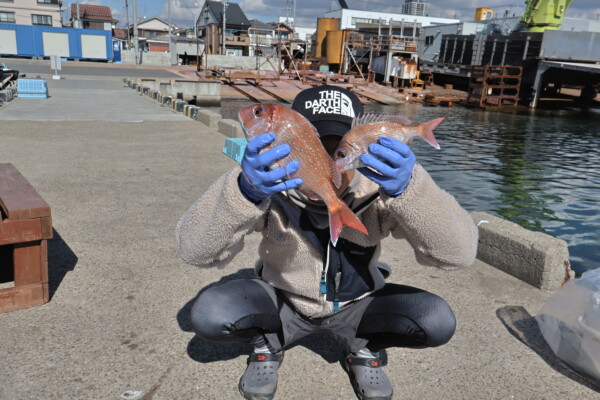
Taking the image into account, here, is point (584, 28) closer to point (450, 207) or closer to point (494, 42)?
point (494, 42)

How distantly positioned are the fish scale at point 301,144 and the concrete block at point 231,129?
303 inches

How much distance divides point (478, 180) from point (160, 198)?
7.58 metres

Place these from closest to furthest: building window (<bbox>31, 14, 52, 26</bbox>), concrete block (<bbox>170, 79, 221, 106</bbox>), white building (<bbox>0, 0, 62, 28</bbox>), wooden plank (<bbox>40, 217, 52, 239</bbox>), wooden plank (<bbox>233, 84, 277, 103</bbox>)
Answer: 1. wooden plank (<bbox>40, 217, 52, 239</bbox>)
2. concrete block (<bbox>170, 79, 221, 106</bbox>)
3. wooden plank (<bbox>233, 84, 277, 103</bbox>)
4. white building (<bbox>0, 0, 62, 28</bbox>)
5. building window (<bbox>31, 14, 52, 26</bbox>)

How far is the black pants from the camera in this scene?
231 cm

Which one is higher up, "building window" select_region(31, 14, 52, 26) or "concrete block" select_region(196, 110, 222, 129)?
"building window" select_region(31, 14, 52, 26)

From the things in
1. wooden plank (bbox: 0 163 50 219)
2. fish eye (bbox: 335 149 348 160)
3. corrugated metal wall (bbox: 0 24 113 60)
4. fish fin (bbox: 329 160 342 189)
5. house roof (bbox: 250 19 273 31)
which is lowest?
wooden plank (bbox: 0 163 50 219)

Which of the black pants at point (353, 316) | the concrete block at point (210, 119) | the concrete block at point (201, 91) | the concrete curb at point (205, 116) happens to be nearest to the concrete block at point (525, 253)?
the black pants at point (353, 316)

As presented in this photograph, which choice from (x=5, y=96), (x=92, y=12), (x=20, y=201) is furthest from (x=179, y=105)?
(x=92, y=12)

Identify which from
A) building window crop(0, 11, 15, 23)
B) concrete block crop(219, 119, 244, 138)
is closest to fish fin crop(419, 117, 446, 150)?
concrete block crop(219, 119, 244, 138)

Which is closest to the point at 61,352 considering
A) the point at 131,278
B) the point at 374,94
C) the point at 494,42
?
the point at 131,278

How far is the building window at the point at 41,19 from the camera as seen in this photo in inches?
2120

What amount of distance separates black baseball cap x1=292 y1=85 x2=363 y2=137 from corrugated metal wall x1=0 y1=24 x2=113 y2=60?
51.9m

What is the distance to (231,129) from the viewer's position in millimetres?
10086

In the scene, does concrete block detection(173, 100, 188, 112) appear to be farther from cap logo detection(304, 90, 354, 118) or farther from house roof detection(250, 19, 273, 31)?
house roof detection(250, 19, 273, 31)
